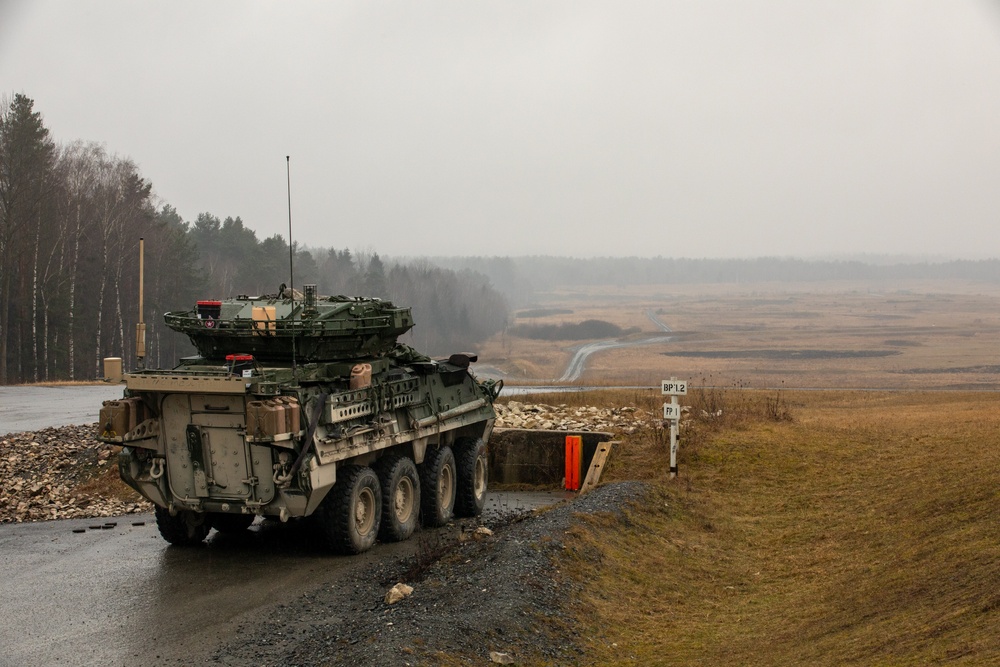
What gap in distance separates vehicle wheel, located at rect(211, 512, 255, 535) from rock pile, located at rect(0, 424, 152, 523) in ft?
7.32

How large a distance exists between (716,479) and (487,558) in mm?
6134

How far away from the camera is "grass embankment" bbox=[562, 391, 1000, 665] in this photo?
7723 millimetres

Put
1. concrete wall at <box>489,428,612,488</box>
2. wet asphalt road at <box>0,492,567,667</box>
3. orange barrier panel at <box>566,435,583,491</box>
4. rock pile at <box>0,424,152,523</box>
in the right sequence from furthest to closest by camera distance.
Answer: concrete wall at <box>489,428,612,488</box> → orange barrier panel at <box>566,435,583,491</box> → rock pile at <box>0,424,152,523</box> → wet asphalt road at <box>0,492,567,667</box>

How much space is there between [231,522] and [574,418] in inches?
345

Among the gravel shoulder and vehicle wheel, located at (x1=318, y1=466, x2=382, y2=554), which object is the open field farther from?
the gravel shoulder

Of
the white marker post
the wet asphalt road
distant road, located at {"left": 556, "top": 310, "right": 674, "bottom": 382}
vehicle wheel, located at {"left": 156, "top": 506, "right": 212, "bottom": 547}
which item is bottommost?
distant road, located at {"left": 556, "top": 310, "right": 674, "bottom": 382}

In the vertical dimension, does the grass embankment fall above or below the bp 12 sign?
below

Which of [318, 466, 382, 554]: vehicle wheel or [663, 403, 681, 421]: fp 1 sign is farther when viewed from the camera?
[663, 403, 681, 421]: fp 1 sign

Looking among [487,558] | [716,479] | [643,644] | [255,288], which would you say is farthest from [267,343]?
[255,288]

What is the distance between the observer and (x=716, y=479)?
15.4 m

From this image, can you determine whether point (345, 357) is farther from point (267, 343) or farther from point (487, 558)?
point (487, 558)

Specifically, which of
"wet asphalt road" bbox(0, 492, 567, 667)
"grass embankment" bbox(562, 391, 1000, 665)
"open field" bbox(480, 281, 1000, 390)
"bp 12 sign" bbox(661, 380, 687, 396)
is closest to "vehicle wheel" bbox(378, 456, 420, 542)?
"wet asphalt road" bbox(0, 492, 567, 667)

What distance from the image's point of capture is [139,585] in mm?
10805

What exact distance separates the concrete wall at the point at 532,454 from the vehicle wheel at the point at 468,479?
9.67ft
